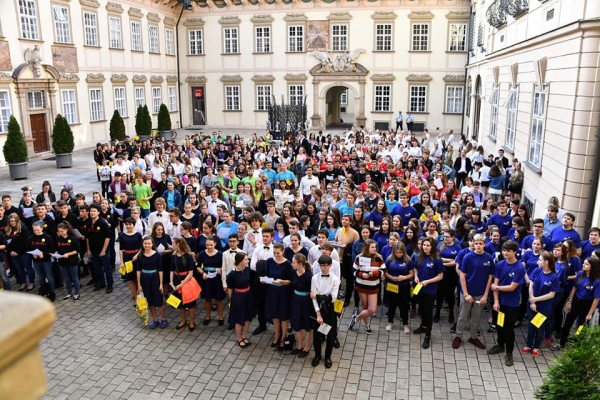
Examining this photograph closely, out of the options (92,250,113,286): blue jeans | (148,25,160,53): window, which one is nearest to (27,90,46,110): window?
(148,25,160,53): window

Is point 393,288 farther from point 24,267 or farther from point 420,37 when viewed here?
point 420,37

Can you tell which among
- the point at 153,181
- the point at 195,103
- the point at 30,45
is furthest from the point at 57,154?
the point at 195,103

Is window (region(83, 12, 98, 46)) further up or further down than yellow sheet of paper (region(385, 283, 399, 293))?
further up

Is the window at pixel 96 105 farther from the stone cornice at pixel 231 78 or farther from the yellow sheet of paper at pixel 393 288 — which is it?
the yellow sheet of paper at pixel 393 288

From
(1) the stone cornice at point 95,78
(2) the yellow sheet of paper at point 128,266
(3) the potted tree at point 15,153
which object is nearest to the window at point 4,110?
(3) the potted tree at point 15,153

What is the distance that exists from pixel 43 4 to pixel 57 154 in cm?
780

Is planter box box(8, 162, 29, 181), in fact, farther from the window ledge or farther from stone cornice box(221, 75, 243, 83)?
stone cornice box(221, 75, 243, 83)

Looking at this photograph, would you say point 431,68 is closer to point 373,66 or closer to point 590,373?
point 373,66

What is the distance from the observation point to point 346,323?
926 cm

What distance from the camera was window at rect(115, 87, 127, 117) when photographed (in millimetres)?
32656

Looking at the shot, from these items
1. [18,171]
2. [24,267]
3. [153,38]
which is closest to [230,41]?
[153,38]

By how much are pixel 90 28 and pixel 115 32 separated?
8.18 ft

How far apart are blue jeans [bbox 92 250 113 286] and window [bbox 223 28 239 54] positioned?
30828 millimetres

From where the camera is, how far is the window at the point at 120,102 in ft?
107
